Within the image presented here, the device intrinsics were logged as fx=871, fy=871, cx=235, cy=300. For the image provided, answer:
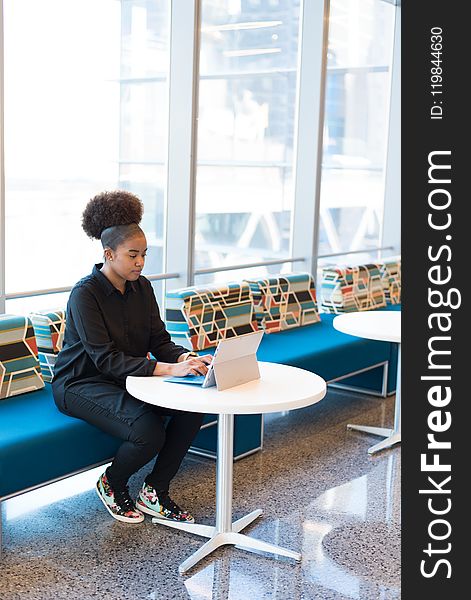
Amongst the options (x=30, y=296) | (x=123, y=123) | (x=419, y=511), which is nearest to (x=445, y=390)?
(x=419, y=511)

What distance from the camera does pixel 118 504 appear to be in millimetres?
3775

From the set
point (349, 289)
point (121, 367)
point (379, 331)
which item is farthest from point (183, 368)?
point (349, 289)

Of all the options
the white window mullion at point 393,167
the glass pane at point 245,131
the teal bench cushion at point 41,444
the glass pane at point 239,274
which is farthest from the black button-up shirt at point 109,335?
the white window mullion at point 393,167

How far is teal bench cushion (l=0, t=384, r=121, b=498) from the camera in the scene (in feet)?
11.0

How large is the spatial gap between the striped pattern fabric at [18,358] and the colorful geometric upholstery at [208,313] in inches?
42.2

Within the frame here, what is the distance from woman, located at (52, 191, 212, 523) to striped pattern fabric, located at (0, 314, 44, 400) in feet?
0.87

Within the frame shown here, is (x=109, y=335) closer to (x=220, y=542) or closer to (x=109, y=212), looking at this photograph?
(x=109, y=212)

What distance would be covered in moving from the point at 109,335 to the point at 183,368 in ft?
1.29

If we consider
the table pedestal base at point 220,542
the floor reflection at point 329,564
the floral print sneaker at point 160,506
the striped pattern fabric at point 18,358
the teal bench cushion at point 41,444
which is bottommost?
the floor reflection at point 329,564

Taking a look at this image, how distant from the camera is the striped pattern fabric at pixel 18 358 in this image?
3941 millimetres

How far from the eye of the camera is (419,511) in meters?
2.77

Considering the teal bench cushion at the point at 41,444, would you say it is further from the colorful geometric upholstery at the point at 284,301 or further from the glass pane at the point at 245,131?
the glass pane at the point at 245,131

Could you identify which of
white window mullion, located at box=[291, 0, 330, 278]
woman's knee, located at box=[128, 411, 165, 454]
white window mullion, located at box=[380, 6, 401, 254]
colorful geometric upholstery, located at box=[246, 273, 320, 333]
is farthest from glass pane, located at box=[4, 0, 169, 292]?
white window mullion, located at box=[380, 6, 401, 254]

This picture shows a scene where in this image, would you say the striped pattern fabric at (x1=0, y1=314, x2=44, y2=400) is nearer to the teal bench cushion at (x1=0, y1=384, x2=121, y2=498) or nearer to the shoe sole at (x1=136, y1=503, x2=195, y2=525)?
the teal bench cushion at (x1=0, y1=384, x2=121, y2=498)
